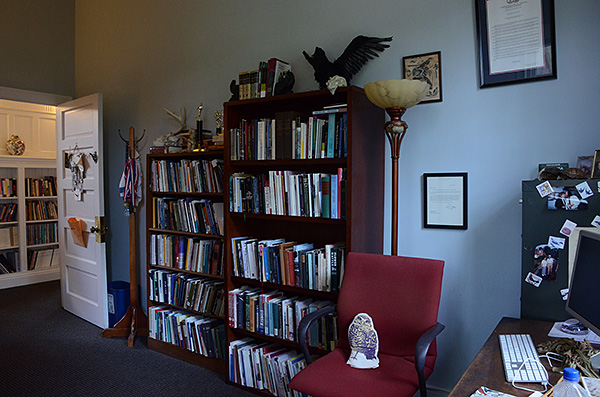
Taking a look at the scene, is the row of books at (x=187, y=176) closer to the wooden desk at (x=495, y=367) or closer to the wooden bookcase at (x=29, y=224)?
the wooden desk at (x=495, y=367)

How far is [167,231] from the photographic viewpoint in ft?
11.1

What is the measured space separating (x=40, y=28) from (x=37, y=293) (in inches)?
120

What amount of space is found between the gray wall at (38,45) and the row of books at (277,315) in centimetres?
326

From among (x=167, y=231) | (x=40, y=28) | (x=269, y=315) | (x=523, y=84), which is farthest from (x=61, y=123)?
(x=523, y=84)

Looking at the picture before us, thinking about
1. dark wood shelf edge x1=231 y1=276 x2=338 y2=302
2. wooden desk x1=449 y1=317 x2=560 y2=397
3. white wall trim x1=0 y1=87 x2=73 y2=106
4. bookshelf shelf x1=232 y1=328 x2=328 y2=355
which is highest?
white wall trim x1=0 y1=87 x2=73 y2=106

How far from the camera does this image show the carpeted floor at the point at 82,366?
280 centimetres

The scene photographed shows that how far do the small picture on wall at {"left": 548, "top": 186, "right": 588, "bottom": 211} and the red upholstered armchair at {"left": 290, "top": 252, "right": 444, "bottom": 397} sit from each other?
0.55 meters

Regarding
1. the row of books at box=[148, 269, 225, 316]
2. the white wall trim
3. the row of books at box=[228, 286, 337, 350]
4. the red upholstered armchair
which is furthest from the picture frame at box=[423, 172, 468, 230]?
the white wall trim

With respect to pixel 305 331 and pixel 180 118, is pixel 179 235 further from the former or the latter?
pixel 305 331

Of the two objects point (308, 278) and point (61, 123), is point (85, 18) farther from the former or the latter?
point (308, 278)

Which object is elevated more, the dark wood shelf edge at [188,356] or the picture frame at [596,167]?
the picture frame at [596,167]

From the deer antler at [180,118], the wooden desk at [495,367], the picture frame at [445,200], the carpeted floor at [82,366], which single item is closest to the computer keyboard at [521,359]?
the wooden desk at [495,367]

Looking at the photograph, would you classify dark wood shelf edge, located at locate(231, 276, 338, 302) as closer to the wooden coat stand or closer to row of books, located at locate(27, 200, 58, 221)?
the wooden coat stand

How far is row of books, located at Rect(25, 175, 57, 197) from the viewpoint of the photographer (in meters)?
5.69
